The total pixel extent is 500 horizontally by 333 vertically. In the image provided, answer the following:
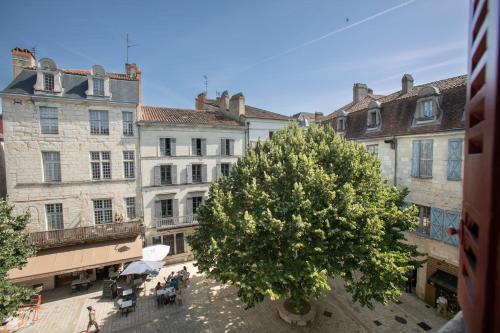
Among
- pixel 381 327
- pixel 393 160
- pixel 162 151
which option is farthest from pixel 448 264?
pixel 162 151

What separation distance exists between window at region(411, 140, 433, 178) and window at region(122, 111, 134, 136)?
67.0 ft

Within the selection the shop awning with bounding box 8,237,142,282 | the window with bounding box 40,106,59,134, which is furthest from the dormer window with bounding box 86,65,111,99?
the shop awning with bounding box 8,237,142,282

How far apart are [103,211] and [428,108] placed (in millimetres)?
23726

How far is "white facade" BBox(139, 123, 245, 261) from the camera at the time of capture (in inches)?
776

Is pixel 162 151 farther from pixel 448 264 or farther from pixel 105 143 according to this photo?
pixel 448 264

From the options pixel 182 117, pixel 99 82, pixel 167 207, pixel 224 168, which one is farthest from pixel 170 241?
pixel 99 82

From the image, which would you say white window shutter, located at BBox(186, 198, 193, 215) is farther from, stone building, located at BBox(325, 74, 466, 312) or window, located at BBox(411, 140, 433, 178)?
window, located at BBox(411, 140, 433, 178)

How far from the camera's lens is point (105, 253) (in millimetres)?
16438

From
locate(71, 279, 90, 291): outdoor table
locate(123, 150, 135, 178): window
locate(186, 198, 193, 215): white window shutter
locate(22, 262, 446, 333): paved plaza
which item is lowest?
locate(22, 262, 446, 333): paved plaza

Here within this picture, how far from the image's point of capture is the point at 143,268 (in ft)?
50.9

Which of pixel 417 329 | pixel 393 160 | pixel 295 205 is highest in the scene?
pixel 393 160

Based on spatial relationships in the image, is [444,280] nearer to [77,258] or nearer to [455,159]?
[455,159]

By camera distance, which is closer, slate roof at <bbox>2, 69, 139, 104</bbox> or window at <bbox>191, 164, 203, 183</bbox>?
slate roof at <bbox>2, 69, 139, 104</bbox>

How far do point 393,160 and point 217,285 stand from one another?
50.6ft
